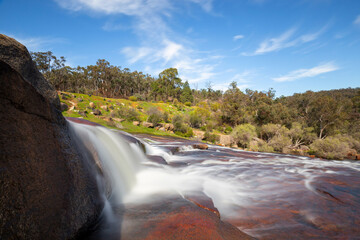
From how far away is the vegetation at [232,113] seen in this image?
21047 millimetres

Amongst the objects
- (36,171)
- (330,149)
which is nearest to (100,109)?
(36,171)

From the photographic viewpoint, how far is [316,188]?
16.2ft

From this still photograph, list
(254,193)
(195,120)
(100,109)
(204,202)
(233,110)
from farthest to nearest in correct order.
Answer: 1. (233,110)
2. (195,120)
3. (100,109)
4. (254,193)
5. (204,202)

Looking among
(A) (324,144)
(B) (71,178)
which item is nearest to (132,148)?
(B) (71,178)

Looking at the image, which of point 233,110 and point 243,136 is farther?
point 233,110

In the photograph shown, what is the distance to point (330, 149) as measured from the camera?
55.0 feet

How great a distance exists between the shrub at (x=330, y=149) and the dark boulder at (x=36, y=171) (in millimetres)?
21480

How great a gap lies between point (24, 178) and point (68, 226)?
30.9 inches

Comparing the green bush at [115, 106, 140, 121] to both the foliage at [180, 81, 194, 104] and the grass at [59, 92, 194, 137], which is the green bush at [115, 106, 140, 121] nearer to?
the grass at [59, 92, 194, 137]

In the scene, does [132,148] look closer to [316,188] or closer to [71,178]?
[71,178]

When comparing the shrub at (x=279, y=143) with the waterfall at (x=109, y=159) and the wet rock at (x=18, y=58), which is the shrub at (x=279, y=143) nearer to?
the waterfall at (x=109, y=159)

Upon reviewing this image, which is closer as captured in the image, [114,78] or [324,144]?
[324,144]

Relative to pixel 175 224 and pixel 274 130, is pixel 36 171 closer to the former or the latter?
pixel 175 224

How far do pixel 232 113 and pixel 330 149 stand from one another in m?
23.7
